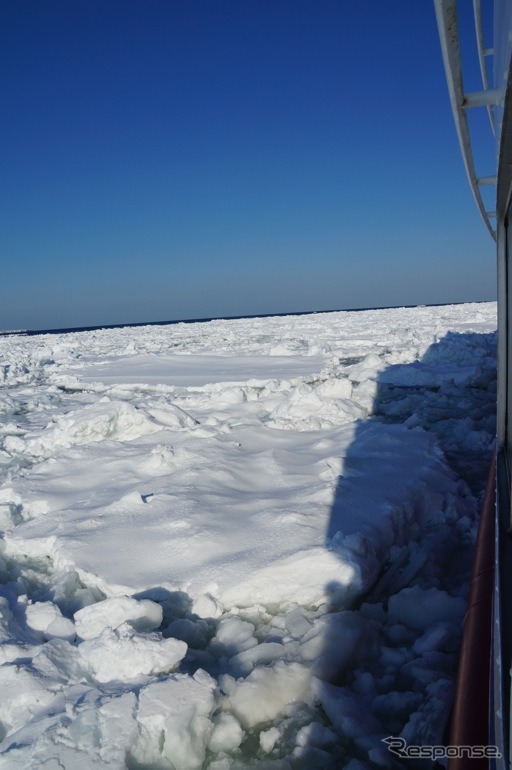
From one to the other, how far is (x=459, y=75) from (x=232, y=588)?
206 cm

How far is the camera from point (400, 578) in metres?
2.28

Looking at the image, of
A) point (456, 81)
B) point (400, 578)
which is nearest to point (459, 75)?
point (456, 81)

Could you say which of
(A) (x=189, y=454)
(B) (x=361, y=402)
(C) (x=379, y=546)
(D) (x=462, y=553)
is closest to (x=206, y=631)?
(C) (x=379, y=546)

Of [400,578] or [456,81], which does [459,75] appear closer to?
[456,81]

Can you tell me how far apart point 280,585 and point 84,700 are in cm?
92

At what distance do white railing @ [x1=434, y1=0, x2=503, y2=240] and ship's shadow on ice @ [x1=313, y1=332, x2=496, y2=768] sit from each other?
1.75 m

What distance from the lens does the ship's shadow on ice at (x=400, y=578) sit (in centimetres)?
153

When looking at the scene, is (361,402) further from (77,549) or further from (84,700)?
(84,700)

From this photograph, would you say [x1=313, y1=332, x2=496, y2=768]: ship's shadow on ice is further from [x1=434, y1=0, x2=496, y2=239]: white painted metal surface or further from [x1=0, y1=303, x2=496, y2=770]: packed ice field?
[x1=434, y1=0, x2=496, y2=239]: white painted metal surface

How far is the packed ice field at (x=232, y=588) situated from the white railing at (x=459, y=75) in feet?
5.78

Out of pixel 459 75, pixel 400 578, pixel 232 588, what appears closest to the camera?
pixel 459 75

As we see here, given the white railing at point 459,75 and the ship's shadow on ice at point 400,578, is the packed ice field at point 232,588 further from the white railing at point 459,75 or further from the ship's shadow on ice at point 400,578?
the white railing at point 459,75

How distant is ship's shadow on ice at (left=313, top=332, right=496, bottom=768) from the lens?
1.53 meters

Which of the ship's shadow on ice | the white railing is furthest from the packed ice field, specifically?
the white railing
